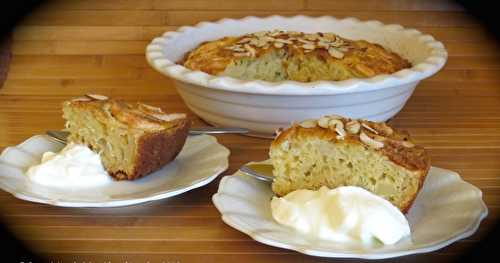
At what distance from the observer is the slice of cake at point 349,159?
4.38ft

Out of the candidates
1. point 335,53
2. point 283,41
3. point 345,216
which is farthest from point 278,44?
point 345,216

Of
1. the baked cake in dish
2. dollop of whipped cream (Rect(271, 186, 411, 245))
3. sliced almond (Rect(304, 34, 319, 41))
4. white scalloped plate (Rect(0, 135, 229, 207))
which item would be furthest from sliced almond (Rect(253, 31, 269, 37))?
dollop of whipped cream (Rect(271, 186, 411, 245))

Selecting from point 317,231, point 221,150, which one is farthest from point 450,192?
point 221,150

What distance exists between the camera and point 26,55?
252 centimetres

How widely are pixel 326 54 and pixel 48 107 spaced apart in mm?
799

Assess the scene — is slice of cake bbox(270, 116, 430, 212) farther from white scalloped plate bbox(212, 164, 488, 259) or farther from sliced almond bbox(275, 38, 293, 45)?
sliced almond bbox(275, 38, 293, 45)

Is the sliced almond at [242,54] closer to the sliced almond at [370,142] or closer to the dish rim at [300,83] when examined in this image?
the dish rim at [300,83]

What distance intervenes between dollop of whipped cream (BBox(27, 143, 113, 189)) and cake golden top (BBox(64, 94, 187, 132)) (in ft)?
0.28

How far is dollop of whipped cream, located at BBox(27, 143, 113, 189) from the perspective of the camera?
1482mm

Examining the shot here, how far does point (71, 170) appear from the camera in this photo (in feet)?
4.92

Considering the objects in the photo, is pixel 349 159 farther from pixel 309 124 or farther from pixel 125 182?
pixel 125 182

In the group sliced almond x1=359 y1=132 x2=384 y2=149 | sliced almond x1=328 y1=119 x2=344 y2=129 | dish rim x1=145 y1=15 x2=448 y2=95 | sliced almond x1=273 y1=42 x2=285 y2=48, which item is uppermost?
sliced almond x1=328 y1=119 x2=344 y2=129

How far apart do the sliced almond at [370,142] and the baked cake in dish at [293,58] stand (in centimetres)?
56

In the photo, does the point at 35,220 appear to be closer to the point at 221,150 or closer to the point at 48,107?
the point at 221,150
